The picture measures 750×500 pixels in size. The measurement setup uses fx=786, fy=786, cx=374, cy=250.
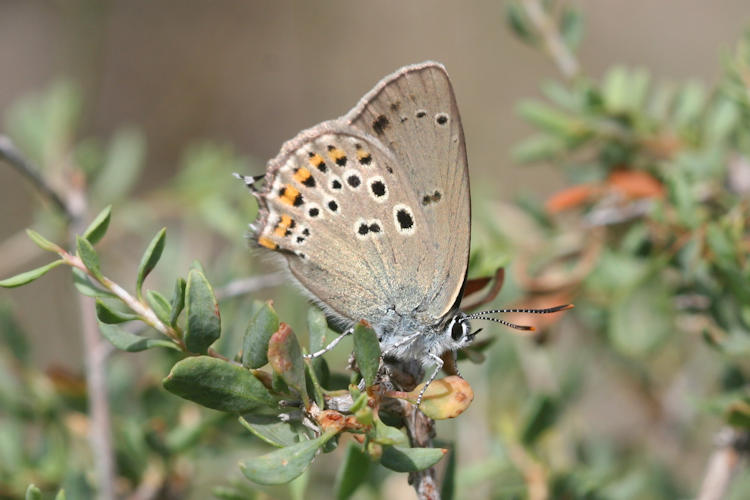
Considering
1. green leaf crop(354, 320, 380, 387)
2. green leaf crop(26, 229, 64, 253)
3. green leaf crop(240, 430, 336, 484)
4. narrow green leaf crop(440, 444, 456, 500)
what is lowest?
green leaf crop(240, 430, 336, 484)

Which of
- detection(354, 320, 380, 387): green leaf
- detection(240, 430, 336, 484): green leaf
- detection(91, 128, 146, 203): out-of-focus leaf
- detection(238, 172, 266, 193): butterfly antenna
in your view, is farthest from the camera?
detection(91, 128, 146, 203): out-of-focus leaf

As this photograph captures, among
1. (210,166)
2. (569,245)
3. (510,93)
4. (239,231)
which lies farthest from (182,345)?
(510,93)

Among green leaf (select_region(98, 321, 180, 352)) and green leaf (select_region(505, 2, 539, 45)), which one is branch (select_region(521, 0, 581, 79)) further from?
A: green leaf (select_region(98, 321, 180, 352))

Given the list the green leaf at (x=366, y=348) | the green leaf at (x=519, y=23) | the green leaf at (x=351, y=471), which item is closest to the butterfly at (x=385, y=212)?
the green leaf at (x=351, y=471)

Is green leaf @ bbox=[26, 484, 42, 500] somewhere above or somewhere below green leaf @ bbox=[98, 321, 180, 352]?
below

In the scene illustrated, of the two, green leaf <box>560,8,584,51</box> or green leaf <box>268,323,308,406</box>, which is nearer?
green leaf <box>268,323,308,406</box>

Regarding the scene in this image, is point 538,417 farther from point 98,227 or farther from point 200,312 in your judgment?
point 98,227

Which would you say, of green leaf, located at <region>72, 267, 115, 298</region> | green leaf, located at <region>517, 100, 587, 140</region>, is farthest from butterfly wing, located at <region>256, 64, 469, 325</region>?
green leaf, located at <region>72, 267, 115, 298</region>
